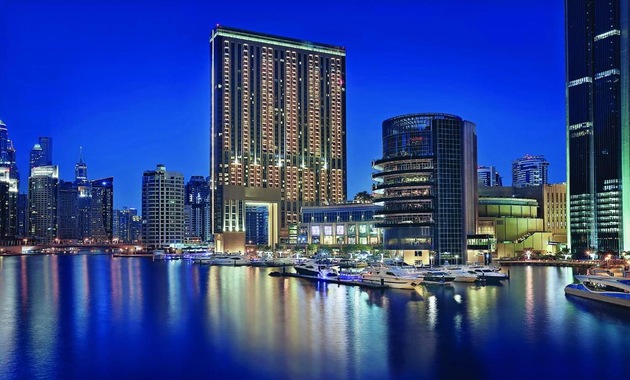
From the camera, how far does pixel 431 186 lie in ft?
372

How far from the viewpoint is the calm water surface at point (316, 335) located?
3588 centimetres

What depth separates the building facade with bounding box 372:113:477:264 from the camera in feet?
374

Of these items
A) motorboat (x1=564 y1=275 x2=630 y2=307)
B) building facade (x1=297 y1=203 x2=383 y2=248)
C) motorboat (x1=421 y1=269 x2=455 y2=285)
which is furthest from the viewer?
building facade (x1=297 y1=203 x2=383 y2=248)

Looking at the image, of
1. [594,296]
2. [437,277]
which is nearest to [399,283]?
[437,277]

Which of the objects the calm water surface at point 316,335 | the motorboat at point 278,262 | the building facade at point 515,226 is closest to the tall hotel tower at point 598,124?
the building facade at point 515,226

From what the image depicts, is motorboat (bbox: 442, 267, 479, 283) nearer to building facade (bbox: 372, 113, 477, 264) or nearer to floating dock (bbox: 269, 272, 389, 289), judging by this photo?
floating dock (bbox: 269, 272, 389, 289)

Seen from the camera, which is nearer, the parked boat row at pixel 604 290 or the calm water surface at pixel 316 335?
the calm water surface at pixel 316 335

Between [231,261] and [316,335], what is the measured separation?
110m

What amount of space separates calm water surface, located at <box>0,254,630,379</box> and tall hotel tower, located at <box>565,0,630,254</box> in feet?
273

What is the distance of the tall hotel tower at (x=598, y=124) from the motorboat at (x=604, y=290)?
8559 centimetres

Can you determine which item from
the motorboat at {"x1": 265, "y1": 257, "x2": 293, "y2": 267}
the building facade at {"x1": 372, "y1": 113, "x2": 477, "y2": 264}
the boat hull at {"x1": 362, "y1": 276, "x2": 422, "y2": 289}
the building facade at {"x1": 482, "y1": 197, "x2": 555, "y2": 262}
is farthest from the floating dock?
the building facade at {"x1": 482, "y1": 197, "x2": 555, "y2": 262}

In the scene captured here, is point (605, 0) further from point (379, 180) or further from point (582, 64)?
point (379, 180)

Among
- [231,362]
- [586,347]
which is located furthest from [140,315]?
[586,347]

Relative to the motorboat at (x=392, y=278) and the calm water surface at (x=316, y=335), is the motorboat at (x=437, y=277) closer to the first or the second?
the motorboat at (x=392, y=278)
